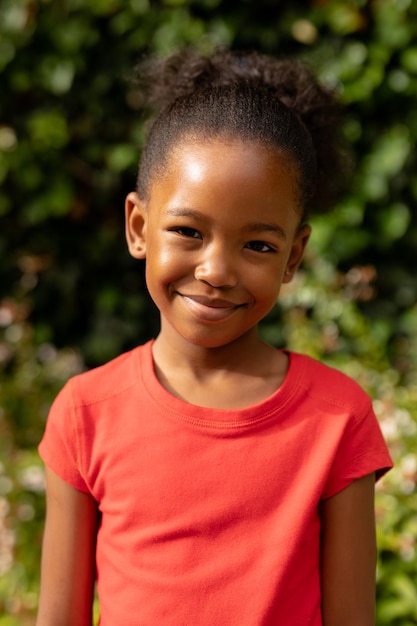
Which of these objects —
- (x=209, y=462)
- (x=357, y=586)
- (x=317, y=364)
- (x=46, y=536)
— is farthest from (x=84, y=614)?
(x=317, y=364)

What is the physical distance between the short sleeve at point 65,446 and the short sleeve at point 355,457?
19.2 inches

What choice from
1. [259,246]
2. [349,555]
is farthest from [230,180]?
[349,555]

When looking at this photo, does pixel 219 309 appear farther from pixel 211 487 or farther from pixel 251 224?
pixel 211 487

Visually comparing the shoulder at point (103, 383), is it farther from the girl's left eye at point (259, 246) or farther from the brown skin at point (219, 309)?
the girl's left eye at point (259, 246)

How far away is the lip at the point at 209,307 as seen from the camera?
4.94 ft

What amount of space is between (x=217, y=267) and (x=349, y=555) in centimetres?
63

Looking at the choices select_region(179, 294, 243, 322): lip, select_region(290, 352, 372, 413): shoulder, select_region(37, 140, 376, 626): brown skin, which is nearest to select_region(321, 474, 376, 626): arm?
select_region(37, 140, 376, 626): brown skin

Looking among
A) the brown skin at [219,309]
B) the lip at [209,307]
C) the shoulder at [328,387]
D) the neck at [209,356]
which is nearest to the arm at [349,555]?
the brown skin at [219,309]

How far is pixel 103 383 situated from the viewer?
1.66 meters

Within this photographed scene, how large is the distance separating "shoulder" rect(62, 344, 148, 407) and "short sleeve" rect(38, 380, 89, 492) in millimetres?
18

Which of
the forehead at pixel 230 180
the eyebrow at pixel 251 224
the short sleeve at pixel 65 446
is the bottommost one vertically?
the short sleeve at pixel 65 446

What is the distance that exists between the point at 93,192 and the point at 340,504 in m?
2.50

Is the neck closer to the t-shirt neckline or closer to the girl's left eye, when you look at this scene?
the t-shirt neckline

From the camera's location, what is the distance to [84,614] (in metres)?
1.71
